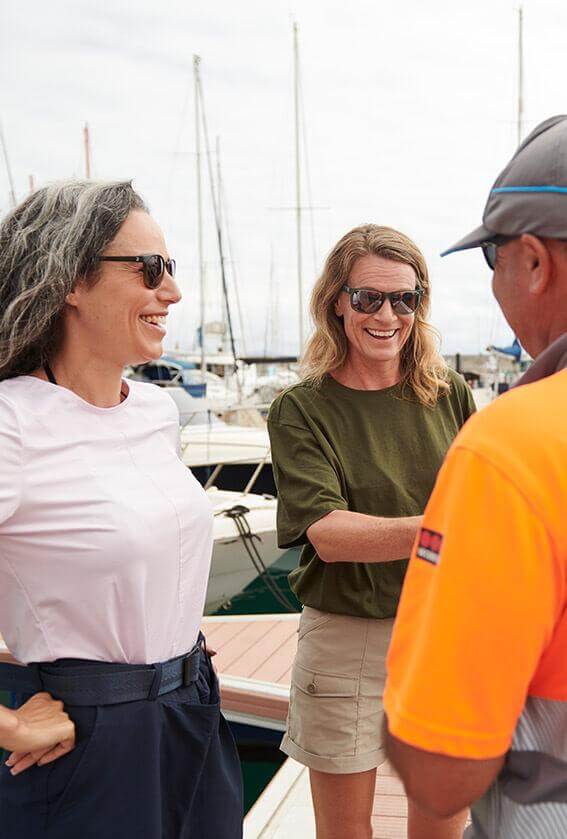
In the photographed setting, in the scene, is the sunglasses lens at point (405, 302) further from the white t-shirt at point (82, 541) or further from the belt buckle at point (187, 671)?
the belt buckle at point (187, 671)

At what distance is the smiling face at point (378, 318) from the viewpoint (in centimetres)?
224

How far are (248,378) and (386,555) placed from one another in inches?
1317

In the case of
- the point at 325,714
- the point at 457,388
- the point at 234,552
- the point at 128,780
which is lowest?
the point at 234,552

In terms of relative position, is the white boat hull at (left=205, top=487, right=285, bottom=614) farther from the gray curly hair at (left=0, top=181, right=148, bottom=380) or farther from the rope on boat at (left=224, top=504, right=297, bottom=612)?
the gray curly hair at (left=0, top=181, right=148, bottom=380)

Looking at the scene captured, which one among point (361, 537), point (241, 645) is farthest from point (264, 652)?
point (361, 537)

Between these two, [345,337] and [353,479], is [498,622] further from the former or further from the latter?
[345,337]

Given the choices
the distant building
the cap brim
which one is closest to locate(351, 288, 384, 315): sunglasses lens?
the cap brim

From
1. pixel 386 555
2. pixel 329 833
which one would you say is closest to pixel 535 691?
pixel 386 555

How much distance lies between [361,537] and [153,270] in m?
0.82

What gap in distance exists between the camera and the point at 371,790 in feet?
7.09

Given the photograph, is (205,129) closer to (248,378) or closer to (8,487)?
(248,378)

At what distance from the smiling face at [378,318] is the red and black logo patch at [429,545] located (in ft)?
4.45

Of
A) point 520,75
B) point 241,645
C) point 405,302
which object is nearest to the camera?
point 405,302

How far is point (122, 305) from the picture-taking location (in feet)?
5.90
